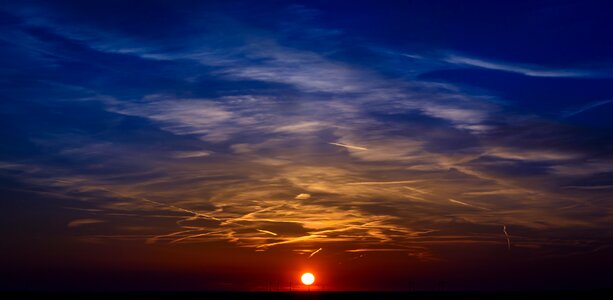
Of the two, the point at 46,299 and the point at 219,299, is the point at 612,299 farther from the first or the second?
the point at 46,299

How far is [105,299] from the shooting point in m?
189

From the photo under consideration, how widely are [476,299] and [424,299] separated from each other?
590 inches

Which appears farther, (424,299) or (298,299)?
(424,299)

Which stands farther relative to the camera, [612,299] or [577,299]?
[577,299]

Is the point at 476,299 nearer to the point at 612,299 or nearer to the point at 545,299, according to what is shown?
the point at 545,299

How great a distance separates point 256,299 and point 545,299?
81.7 meters

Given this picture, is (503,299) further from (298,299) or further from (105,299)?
(105,299)

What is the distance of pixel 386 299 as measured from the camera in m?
195

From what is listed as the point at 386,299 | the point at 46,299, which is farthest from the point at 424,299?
the point at 46,299

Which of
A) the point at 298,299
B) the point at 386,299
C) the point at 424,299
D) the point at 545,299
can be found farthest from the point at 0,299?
the point at 545,299

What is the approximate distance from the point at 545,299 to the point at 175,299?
105 meters

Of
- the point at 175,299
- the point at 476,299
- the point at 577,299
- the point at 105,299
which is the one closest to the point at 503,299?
the point at 476,299

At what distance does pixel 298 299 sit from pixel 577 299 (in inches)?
3132

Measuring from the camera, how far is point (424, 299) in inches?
7840
